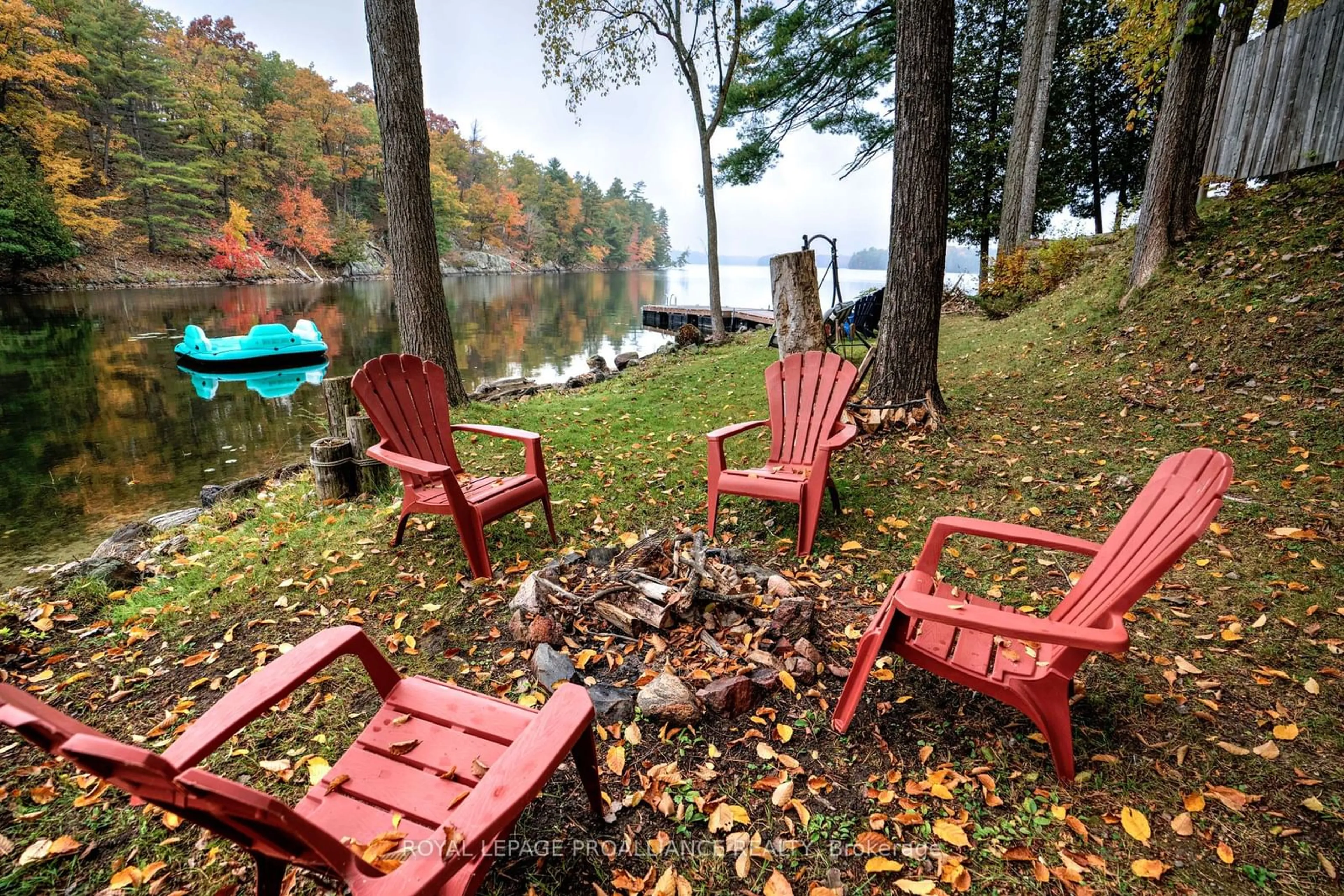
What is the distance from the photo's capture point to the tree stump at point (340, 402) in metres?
4.20

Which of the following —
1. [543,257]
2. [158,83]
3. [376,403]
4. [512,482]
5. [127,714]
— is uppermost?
[158,83]

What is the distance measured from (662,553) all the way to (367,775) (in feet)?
5.57

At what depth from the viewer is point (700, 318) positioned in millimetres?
20375

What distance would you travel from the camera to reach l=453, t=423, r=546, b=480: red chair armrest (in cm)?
337

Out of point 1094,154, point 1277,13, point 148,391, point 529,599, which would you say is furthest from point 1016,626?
point 1094,154

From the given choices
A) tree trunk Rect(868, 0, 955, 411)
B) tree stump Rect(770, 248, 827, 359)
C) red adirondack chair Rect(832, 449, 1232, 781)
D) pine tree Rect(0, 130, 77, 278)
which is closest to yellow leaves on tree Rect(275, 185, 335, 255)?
pine tree Rect(0, 130, 77, 278)

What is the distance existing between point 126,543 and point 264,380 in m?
8.84

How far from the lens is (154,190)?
3088 centimetres

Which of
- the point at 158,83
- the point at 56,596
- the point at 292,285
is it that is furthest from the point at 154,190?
the point at 56,596

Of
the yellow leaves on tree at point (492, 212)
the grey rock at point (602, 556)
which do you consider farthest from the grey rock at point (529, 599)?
the yellow leaves on tree at point (492, 212)

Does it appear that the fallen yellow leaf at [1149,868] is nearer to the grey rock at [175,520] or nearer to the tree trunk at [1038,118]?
the grey rock at [175,520]

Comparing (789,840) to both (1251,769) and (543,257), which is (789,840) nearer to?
(1251,769)

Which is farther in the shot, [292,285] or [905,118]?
[292,285]

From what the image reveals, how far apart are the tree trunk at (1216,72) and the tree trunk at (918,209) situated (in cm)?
309
